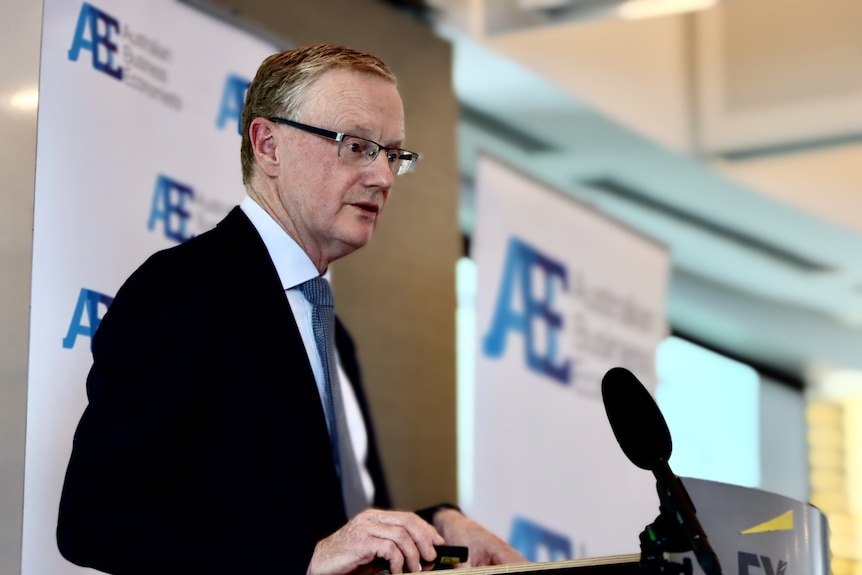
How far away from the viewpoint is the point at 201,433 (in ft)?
6.20

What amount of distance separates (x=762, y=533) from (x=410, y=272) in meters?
3.44

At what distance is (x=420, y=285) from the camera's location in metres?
5.17

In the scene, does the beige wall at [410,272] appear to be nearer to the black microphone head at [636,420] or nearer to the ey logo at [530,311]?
the ey logo at [530,311]

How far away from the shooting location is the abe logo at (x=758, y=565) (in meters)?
1.73

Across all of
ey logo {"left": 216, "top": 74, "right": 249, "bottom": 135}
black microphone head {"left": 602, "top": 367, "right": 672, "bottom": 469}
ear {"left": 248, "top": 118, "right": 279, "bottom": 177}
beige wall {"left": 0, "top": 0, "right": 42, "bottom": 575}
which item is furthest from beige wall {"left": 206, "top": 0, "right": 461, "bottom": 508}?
black microphone head {"left": 602, "top": 367, "right": 672, "bottom": 469}

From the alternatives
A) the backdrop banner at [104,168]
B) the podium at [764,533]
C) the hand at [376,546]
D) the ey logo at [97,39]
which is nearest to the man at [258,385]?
the hand at [376,546]

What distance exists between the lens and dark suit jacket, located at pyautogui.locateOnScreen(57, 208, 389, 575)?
1729mm

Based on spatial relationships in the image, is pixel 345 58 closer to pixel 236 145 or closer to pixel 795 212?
pixel 236 145

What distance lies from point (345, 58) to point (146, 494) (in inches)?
32.4

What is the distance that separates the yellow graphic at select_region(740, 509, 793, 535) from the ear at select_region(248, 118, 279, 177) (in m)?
0.98

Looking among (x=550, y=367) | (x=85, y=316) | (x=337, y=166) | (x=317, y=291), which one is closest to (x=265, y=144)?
(x=337, y=166)

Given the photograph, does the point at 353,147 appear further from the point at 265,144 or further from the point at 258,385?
the point at 258,385

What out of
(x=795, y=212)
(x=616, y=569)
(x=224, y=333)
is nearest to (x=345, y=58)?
(x=224, y=333)

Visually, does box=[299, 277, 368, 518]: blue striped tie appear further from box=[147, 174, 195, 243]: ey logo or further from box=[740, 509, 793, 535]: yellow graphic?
box=[147, 174, 195, 243]: ey logo
